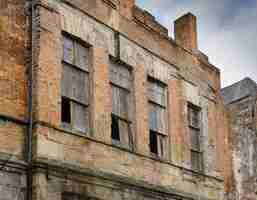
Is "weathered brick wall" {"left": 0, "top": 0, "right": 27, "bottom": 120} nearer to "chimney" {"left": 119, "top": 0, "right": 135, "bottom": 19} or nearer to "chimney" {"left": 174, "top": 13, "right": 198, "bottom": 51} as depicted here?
"chimney" {"left": 119, "top": 0, "right": 135, "bottom": 19}

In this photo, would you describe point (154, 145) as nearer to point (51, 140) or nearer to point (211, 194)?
point (211, 194)

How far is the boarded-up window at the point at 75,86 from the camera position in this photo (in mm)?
13172

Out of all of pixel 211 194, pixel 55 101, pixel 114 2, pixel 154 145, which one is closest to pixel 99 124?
pixel 55 101

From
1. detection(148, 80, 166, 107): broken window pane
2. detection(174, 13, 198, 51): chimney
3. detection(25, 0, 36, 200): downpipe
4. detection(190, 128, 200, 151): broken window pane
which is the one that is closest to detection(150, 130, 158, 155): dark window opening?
detection(148, 80, 166, 107): broken window pane

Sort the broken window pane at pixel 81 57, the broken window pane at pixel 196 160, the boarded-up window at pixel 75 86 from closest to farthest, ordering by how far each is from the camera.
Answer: the boarded-up window at pixel 75 86, the broken window pane at pixel 81 57, the broken window pane at pixel 196 160

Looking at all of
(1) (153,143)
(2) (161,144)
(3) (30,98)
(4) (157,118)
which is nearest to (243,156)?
(2) (161,144)

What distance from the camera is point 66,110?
1319cm

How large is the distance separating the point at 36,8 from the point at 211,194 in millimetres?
8281

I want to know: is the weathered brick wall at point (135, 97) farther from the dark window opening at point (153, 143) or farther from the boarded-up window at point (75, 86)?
the dark window opening at point (153, 143)

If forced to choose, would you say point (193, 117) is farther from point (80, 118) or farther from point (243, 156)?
point (243, 156)

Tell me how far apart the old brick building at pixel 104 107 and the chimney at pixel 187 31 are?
0.03 meters

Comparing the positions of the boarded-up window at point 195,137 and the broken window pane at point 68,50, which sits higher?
the broken window pane at point 68,50

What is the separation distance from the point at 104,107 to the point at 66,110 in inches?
47.4

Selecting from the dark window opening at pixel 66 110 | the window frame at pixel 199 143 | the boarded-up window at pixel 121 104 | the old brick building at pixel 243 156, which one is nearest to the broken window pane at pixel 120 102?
the boarded-up window at pixel 121 104
